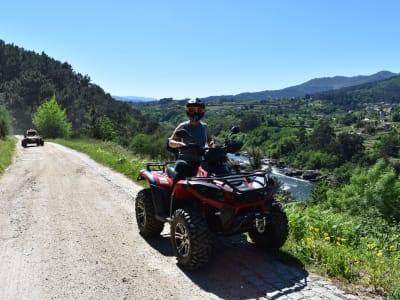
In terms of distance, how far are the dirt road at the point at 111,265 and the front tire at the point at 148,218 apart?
0.55ft

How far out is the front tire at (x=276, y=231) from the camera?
5.75 m

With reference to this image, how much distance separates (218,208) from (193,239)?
56cm

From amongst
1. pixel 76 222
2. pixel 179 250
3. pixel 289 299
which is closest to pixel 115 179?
pixel 76 222

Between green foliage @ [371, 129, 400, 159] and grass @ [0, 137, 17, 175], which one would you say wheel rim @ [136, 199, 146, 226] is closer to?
grass @ [0, 137, 17, 175]

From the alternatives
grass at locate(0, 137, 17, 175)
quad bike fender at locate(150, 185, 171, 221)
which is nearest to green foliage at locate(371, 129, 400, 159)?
grass at locate(0, 137, 17, 175)

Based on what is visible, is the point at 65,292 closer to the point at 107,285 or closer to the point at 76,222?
the point at 107,285

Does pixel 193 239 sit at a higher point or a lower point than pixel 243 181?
lower

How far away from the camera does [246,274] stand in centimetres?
531

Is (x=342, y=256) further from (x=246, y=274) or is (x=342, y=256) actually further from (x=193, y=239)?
(x=193, y=239)

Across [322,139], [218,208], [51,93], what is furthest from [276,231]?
[322,139]

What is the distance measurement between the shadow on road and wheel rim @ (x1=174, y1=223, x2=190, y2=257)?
307 millimetres

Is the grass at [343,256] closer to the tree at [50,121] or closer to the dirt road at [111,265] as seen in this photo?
the dirt road at [111,265]

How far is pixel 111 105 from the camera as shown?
134 meters

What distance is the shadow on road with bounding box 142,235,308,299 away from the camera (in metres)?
4.84
